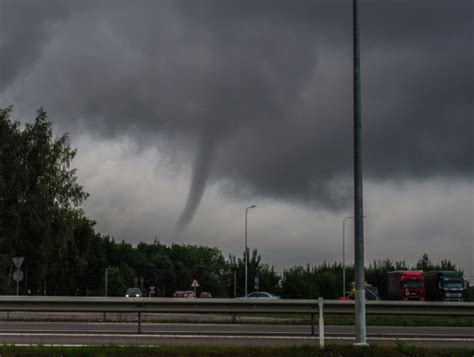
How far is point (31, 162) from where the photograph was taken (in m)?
62.3

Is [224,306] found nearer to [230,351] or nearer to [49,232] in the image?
[230,351]

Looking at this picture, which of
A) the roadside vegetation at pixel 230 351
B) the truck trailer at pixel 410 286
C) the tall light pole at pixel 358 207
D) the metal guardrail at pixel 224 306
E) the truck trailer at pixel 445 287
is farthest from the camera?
the truck trailer at pixel 410 286

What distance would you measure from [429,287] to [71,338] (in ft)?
158

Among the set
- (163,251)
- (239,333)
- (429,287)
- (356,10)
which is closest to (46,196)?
(429,287)

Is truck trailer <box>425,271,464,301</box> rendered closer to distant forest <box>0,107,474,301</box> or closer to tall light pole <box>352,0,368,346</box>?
distant forest <box>0,107,474,301</box>

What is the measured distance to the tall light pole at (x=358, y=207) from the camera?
14.0m

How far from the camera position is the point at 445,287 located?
191 ft

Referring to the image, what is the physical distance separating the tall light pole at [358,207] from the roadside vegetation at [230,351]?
41cm

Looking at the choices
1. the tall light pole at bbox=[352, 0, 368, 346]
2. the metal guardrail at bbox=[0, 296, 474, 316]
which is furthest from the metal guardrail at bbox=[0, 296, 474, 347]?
the tall light pole at bbox=[352, 0, 368, 346]

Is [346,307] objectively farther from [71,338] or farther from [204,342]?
[71,338]

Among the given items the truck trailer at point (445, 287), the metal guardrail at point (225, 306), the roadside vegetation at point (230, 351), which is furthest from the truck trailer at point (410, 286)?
the roadside vegetation at point (230, 351)

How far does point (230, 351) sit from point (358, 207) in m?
3.95

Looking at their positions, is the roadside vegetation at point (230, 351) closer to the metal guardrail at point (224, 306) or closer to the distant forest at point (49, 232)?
the metal guardrail at point (224, 306)

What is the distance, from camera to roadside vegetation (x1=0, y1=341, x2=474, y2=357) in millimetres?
13352
